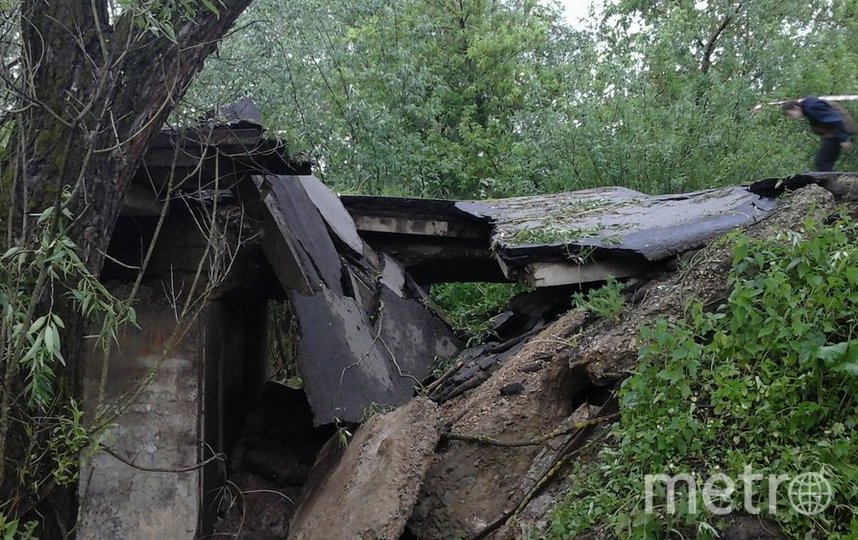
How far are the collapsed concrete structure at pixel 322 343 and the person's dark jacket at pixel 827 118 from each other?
4.05 feet

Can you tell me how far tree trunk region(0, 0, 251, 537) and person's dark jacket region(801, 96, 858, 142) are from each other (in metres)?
5.03

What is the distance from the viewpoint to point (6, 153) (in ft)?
11.6

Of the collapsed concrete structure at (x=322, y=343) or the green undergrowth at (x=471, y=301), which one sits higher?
the collapsed concrete structure at (x=322, y=343)

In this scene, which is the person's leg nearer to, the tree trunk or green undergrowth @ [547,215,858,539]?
green undergrowth @ [547,215,858,539]

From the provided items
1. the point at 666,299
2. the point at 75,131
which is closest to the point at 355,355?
the point at 666,299

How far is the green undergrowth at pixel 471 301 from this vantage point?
729 cm

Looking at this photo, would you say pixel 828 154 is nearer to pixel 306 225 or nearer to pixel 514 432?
pixel 514 432

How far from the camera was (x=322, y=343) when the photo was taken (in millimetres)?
5398

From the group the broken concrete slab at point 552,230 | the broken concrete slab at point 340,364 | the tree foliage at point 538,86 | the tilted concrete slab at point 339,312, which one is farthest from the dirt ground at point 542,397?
the tree foliage at point 538,86

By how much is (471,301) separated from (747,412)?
5.48 metres

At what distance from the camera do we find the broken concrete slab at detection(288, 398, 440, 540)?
155 inches

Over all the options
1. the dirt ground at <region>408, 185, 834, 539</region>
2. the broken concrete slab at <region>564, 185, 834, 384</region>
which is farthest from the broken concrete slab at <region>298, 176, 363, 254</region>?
the broken concrete slab at <region>564, 185, 834, 384</region>

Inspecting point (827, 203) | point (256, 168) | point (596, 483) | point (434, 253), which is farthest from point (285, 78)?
point (596, 483)

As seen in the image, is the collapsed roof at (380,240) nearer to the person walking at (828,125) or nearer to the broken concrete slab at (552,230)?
the broken concrete slab at (552,230)
